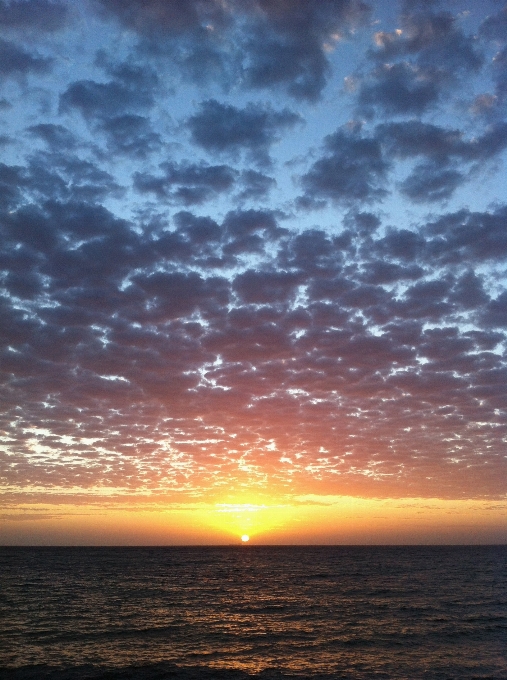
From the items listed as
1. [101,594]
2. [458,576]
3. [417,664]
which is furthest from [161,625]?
[458,576]

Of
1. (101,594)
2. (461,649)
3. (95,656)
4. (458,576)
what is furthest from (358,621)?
(458,576)

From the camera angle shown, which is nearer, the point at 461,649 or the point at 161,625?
the point at 461,649

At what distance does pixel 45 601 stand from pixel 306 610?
70.2 feet

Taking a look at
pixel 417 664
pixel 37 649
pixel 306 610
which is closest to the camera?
pixel 417 664

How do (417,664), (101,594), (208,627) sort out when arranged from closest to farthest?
(417,664) < (208,627) < (101,594)

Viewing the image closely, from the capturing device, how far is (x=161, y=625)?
1244 inches

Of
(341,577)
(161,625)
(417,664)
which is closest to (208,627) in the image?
(161,625)

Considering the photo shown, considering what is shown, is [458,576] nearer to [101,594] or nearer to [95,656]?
[101,594]

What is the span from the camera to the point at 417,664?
23172 mm

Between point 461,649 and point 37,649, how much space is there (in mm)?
21144

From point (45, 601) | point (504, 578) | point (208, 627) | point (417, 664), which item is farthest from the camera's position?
point (504, 578)

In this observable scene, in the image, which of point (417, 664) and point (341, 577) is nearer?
point (417, 664)

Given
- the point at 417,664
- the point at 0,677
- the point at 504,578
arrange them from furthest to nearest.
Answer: the point at 504,578
the point at 417,664
the point at 0,677

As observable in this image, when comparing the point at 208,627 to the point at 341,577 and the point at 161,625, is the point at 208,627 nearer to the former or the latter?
the point at 161,625
